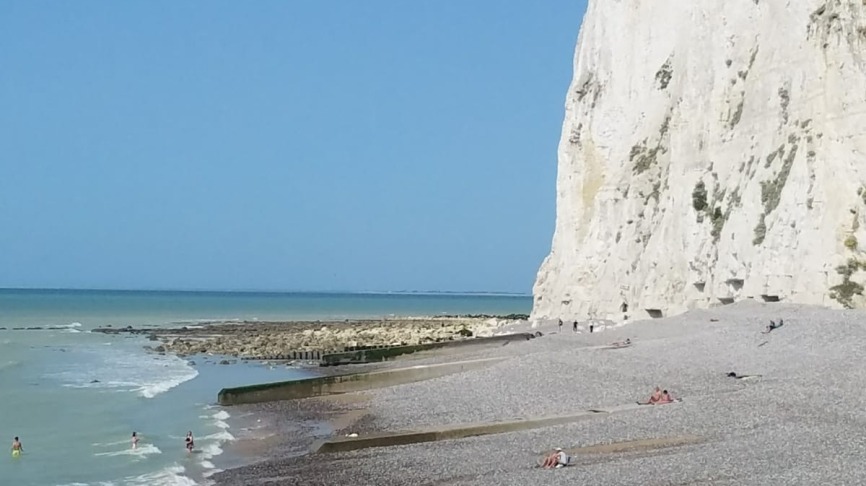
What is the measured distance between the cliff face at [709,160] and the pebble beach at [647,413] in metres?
2.86

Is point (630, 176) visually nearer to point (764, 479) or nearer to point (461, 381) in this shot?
point (461, 381)

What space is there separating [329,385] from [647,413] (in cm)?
1107

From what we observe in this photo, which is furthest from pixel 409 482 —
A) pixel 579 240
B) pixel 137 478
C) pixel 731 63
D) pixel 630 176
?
pixel 579 240

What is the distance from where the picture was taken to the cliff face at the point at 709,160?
82.4 feet

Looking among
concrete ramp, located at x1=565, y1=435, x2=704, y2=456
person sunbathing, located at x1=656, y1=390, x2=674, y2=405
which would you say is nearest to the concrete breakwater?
person sunbathing, located at x1=656, y1=390, x2=674, y2=405

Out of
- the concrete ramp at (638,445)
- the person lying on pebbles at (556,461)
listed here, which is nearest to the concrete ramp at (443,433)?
the concrete ramp at (638,445)

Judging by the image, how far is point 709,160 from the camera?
3306 cm

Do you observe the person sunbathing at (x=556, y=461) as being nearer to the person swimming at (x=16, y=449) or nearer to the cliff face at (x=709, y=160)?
the person swimming at (x=16, y=449)

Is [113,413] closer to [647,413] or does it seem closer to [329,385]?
[329,385]

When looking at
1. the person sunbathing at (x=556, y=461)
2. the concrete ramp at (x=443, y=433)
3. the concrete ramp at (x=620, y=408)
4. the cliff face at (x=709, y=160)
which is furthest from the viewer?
the cliff face at (x=709, y=160)

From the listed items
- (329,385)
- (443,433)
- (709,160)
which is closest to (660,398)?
(443,433)

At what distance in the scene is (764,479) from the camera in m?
9.44

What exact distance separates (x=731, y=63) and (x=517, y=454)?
23.3 meters

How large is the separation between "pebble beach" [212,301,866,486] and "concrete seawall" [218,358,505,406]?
0.57 metres
